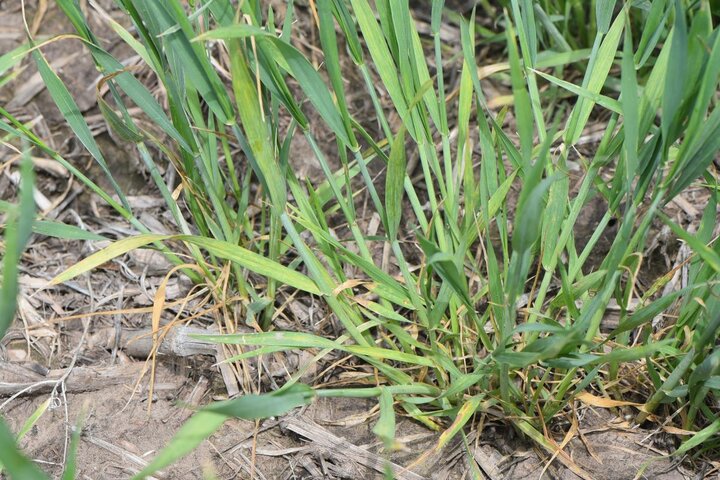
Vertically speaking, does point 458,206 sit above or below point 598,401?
above

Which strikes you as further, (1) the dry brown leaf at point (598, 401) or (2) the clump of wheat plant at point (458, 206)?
(1) the dry brown leaf at point (598, 401)

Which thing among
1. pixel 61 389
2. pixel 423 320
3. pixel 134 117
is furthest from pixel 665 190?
pixel 134 117

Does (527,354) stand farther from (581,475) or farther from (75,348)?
(75,348)

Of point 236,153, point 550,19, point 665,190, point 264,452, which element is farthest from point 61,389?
point 550,19

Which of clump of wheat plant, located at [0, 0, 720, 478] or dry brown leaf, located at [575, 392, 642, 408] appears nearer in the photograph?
clump of wheat plant, located at [0, 0, 720, 478]

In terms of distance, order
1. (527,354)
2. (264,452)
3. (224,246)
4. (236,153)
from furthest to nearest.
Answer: (236,153) < (264,452) < (224,246) < (527,354)

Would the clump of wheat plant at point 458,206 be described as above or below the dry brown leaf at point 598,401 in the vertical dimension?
above

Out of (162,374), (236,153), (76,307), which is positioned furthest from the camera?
(236,153)

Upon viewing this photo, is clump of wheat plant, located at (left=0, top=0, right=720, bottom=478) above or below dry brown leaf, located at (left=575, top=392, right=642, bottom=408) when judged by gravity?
above

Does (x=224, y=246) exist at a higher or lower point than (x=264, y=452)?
higher

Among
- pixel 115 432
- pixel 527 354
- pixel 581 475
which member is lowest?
pixel 581 475

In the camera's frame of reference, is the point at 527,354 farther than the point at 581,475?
No
